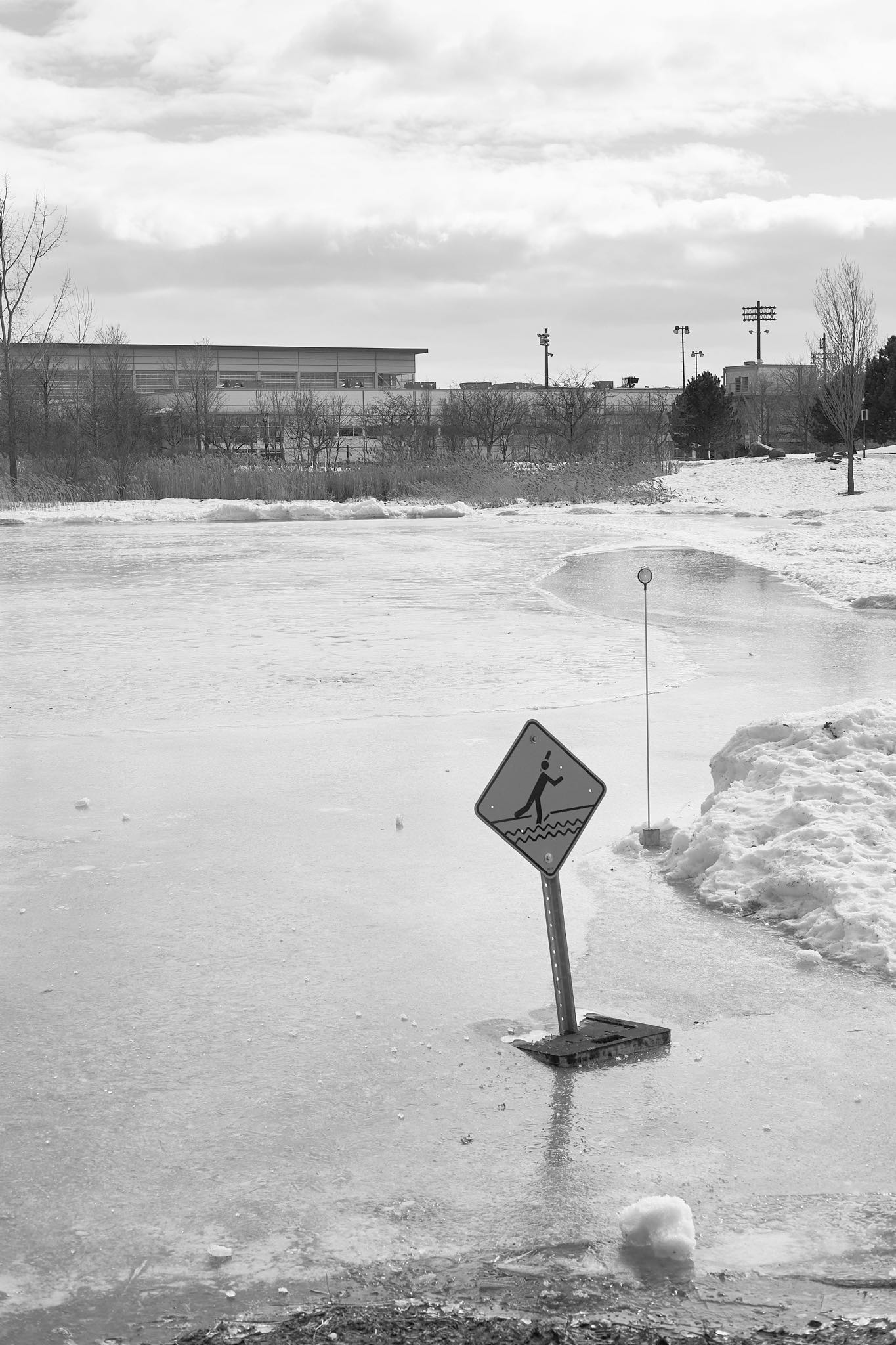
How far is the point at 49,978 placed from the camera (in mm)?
5117

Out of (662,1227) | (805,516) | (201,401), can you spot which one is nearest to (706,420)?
(201,401)

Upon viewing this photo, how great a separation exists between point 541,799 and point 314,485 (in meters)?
39.1

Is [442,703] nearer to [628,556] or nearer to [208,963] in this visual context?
[208,963]

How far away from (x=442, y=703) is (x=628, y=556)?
14.5 m

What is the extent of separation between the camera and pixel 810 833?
→ 5957mm

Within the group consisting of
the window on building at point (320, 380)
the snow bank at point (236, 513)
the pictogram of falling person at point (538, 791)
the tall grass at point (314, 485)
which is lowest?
the pictogram of falling person at point (538, 791)

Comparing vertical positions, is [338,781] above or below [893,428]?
below

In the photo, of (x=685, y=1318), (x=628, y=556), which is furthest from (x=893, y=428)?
(x=685, y=1318)

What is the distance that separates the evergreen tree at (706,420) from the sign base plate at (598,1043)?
6049 centimetres

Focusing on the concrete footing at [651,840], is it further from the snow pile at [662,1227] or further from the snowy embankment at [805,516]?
the snowy embankment at [805,516]

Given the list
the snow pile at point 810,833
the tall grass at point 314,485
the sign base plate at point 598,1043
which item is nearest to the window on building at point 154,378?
the tall grass at point 314,485

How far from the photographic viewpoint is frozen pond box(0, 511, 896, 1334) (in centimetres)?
348

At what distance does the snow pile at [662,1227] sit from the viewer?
128 inches

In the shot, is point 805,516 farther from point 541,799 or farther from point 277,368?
point 277,368
